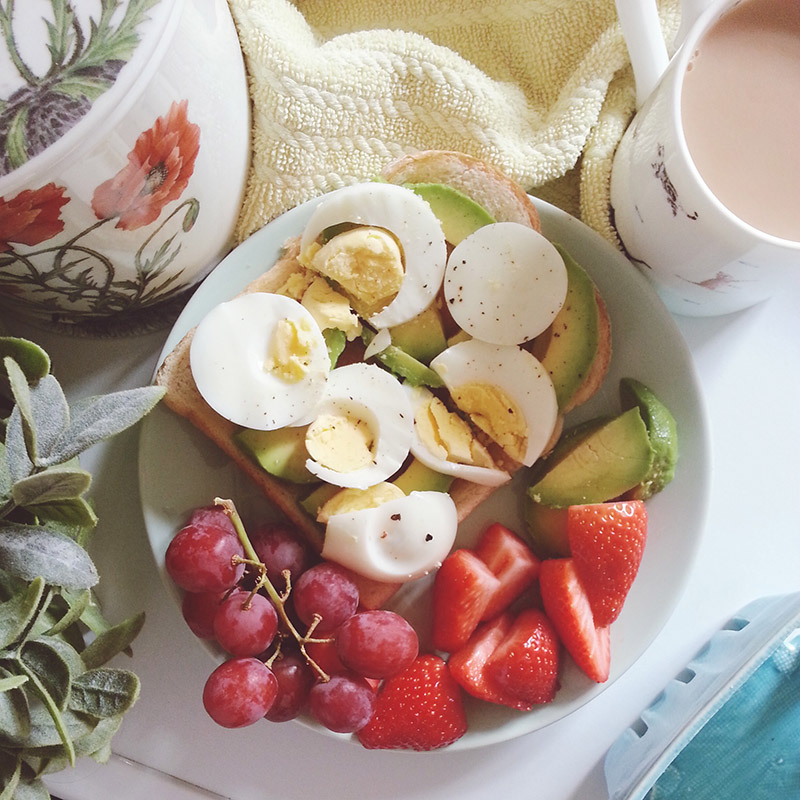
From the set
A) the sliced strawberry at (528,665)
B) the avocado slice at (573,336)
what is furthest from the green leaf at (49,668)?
the avocado slice at (573,336)

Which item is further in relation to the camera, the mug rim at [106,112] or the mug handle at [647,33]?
the mug handle at [647,33]

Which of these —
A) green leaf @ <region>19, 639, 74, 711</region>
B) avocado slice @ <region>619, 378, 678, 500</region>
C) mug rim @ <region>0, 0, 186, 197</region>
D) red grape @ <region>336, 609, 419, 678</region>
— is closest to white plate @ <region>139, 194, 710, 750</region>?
avocado slice @ <region>619, 378, 678, 500</region>

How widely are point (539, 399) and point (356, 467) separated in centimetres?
22

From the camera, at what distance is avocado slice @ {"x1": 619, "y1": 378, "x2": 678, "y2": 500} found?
94 centimetres

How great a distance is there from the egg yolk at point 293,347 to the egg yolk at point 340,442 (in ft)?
0.22

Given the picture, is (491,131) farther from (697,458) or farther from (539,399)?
(697,458)

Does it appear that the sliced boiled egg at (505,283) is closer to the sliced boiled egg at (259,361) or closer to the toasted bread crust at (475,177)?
the toasted bread crust at (475,177)

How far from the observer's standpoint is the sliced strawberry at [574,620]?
2.99 ft

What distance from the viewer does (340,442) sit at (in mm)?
914

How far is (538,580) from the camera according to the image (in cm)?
98

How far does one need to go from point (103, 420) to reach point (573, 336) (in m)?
0.53

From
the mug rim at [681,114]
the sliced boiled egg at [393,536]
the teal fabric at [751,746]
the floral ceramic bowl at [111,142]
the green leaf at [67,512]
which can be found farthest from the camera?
the teal fabric at [751,746]

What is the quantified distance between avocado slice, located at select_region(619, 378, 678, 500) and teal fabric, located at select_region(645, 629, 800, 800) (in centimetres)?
27

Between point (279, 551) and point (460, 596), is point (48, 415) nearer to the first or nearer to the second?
point (279, 551)
